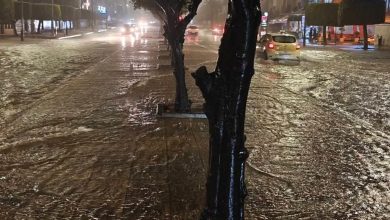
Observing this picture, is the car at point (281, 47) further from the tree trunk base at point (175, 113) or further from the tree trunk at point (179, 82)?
the tree trunk base at point (175, 113)

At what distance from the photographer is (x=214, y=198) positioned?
358cm

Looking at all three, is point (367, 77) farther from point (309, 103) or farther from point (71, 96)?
point (71, 96)

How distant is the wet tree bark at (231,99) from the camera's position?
→ 3.45 meters

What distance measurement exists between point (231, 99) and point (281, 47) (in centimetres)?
2464

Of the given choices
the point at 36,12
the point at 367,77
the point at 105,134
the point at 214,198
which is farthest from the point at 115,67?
the point at 36,12

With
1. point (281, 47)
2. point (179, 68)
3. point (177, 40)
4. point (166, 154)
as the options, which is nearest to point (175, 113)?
point (179, 68)

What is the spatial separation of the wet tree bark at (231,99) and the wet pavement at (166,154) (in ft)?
6.64

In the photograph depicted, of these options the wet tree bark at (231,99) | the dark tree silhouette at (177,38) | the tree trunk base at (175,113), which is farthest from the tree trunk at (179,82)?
the wet tree bark at (231,99)

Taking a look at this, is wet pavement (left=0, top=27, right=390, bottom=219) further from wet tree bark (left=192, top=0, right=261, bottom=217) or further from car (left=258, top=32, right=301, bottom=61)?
car (left=258, top=32, right=301, bottom=61)

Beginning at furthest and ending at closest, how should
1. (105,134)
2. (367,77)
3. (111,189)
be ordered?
(367,77), (105,134), (111,189)

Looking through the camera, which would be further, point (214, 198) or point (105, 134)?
point (105, 134)

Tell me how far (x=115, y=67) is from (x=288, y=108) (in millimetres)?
11532

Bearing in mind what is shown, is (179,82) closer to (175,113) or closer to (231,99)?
(175,113)

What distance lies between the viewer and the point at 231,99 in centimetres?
346
